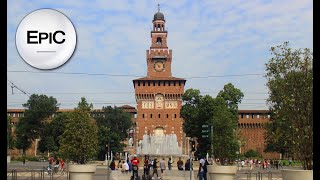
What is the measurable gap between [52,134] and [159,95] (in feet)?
86.9

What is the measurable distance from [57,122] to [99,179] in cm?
4666

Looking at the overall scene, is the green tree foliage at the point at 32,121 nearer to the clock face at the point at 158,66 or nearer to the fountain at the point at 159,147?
the fountain at the point at 159,147

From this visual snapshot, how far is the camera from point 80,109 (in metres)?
39.7

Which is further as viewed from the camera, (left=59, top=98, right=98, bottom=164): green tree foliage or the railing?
(left=59, top=98, right=98, bottom=164): green tree foliage

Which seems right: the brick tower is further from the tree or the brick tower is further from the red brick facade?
the tree

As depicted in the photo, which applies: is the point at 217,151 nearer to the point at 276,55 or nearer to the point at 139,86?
the point at 276,55

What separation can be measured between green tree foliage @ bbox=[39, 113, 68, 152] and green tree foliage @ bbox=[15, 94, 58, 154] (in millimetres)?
3380

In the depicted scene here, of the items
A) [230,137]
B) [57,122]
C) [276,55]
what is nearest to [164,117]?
[57,122]

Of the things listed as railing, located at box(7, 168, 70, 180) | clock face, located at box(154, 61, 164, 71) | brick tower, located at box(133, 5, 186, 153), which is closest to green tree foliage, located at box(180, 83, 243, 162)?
railing, located at box(7, 168, 70, 180)

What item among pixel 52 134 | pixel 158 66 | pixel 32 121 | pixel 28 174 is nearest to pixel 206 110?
pixel 52 134

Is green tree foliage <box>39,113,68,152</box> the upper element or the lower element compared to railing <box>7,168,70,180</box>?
upper

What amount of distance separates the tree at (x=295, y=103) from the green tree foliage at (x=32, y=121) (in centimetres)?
6808

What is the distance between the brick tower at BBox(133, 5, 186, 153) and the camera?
92.8m

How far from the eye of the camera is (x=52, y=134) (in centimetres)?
7494
